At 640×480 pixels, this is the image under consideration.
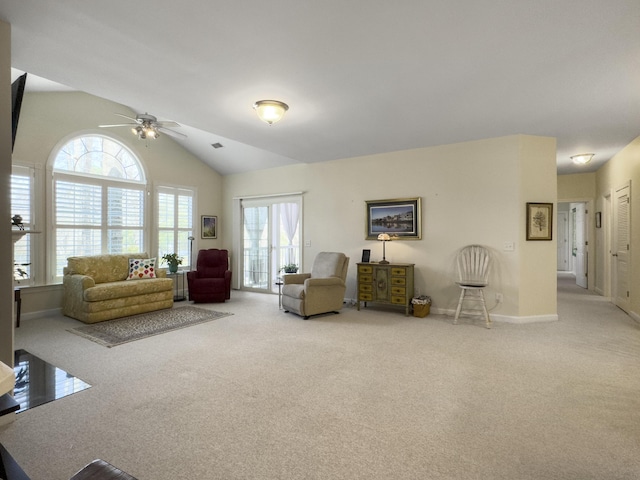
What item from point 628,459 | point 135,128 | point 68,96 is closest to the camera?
point 628,459

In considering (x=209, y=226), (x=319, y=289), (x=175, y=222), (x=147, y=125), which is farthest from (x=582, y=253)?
(x=147, y=125)

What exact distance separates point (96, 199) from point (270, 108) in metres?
4.12

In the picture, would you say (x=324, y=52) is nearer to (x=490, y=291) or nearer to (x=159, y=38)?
(x=159, y=38)

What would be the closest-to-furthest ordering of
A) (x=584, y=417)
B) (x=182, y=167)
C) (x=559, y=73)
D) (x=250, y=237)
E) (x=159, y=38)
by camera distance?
(x=584, y=417) < (x=159, y=38) < (x=559, y=73) < (x=182, y=167) < (x=250, y=237)

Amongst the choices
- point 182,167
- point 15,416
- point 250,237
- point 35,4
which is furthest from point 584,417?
point 182,167

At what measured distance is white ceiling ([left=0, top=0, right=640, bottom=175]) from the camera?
214cm

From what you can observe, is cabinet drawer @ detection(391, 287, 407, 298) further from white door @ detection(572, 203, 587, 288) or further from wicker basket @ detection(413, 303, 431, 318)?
white door @ detection(572, 203, 587, 288)

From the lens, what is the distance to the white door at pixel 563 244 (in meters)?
11.6

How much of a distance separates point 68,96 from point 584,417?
7.42 meters

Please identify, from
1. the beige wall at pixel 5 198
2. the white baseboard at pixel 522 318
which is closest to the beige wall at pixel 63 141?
the beige wall at pixel 5 198

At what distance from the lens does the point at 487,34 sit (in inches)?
92.7

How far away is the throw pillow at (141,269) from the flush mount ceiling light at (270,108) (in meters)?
3.67

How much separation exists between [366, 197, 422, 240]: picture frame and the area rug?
2.85 m

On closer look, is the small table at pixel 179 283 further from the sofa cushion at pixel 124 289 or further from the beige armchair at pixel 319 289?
the beige armchair at pixel 319 289
